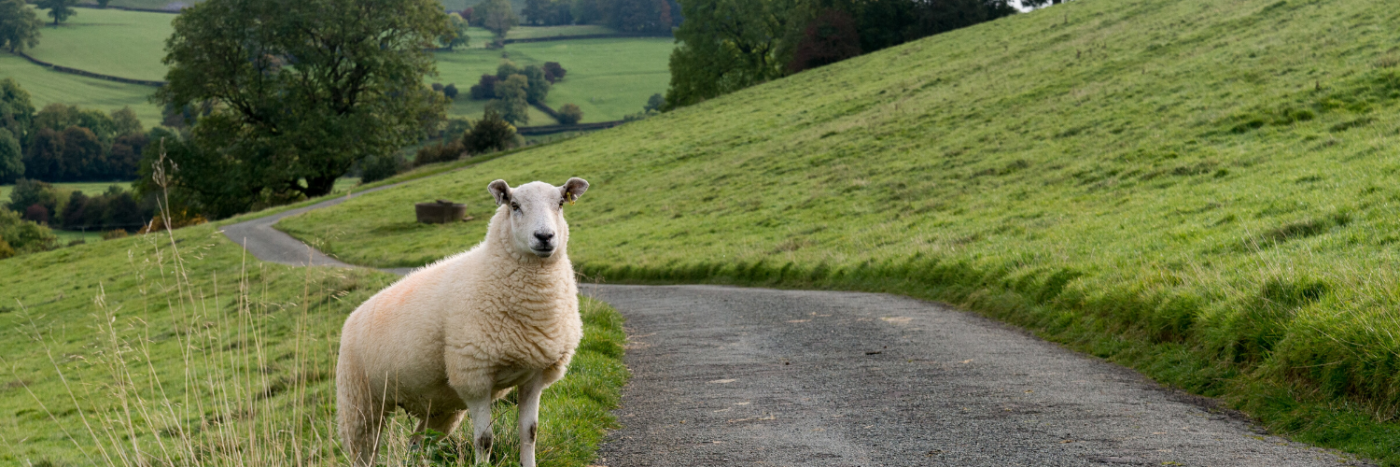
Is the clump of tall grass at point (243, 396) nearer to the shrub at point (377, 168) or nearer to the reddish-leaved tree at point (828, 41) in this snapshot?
the shrub at point (377, 168)

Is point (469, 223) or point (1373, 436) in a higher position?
point (1373, 436)

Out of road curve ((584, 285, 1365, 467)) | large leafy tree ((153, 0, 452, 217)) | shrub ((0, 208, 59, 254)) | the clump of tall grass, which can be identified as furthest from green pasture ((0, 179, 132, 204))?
road curve ((584, 285, 1365, 467))

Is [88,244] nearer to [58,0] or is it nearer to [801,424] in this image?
[801,424]

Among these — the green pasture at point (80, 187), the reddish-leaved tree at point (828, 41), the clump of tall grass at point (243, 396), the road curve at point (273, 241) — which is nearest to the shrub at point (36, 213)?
the green pasture at point (80, 187)

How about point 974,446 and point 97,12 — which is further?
point 97,12

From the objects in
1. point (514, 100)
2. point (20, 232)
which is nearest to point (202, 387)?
point (20, 232)

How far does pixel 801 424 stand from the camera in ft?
25.5

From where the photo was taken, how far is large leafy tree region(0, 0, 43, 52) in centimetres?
13862

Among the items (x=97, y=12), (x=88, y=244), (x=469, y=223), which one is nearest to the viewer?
(x=469, y=223)

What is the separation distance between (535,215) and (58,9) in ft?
633

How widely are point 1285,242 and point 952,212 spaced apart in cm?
1064

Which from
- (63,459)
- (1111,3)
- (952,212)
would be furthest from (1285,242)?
(1111,3)

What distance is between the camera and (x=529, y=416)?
6051 millimetres

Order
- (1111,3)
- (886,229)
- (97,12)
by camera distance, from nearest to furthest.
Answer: (886,229) < (1111,3) < (97,12)
